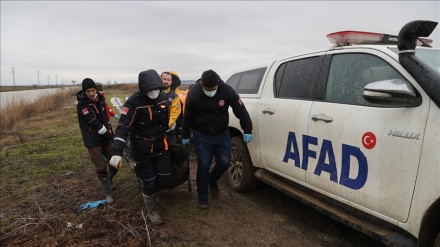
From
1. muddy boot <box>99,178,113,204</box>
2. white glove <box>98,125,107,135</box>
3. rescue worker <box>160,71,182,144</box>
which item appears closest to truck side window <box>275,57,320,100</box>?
rescue worker <box>160,71,182,144</box>

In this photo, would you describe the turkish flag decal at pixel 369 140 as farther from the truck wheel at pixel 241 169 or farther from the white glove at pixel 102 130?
the white glove at pixel 102 130

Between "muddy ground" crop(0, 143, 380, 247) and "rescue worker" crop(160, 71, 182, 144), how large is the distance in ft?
2.97

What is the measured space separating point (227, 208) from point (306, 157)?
144 cm

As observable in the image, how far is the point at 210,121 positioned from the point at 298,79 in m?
1.18

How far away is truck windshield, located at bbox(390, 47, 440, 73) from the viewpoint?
8.38 ft

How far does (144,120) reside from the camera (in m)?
3.62

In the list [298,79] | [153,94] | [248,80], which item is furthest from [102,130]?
[298,79]

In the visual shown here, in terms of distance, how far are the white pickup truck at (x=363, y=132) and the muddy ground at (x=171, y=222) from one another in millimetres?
464

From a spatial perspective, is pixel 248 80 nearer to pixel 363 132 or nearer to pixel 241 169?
pixel 241 169

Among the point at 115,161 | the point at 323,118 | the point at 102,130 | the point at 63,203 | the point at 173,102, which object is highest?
the point at 323,118

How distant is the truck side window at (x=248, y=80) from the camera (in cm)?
433

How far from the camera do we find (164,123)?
3.80 metres

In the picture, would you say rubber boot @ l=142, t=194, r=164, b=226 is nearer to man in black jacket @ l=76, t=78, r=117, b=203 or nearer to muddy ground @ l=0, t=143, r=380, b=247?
muddy ground @ l=0, t=143, r=380, b=247

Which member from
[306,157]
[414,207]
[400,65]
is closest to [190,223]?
[306,157]
